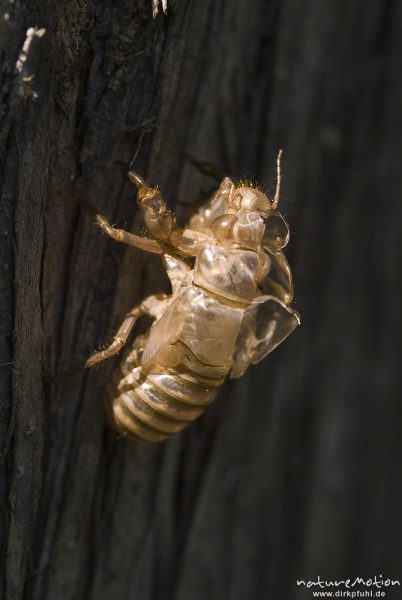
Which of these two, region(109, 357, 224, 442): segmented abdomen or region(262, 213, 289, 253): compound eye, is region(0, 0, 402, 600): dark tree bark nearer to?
region(109, 357, 224, 442): segmented abdomen

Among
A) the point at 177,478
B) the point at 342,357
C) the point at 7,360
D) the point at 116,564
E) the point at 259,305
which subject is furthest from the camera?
the point at 342,357

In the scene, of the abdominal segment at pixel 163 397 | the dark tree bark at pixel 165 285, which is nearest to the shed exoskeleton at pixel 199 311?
the abdominal segment at pixel 163 397

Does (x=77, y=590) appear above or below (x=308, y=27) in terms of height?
below

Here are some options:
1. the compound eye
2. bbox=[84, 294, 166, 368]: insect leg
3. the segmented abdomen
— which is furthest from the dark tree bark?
the compound eye

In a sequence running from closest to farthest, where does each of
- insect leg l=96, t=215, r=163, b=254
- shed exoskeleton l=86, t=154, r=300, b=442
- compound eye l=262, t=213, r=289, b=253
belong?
insect leg l=96, t=215, r=163, b=254
shed exoskeleton l=86, t=154, r=300, b=442
compound eye l=262, t=213, r=289, b=253

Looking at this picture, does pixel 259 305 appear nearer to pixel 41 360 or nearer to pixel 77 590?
pixel 41 360

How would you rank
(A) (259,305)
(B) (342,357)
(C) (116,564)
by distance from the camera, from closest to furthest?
(A) (259,305) < (C) (116,564) < (B) (342,357)

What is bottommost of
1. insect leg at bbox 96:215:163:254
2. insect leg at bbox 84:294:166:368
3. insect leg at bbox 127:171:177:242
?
insect leg at bbox 84:294:166:368

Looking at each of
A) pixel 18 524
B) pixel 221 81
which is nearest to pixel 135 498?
pixel 18 524
